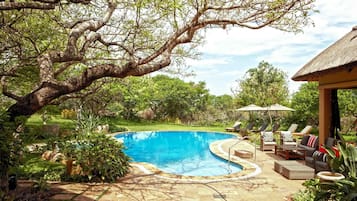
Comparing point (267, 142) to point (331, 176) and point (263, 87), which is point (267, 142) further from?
point (263, 87)

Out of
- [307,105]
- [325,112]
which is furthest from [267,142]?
[307,105]

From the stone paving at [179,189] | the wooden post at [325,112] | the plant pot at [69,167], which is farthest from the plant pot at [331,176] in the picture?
the plant pot at [69,167]

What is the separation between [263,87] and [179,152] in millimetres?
14875

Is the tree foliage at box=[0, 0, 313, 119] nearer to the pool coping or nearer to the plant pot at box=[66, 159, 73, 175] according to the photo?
the plant pot at box=[66, 159, 73, 175]

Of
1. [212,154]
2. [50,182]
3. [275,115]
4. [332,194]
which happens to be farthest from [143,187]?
[275,115]

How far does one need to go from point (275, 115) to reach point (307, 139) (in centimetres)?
1393

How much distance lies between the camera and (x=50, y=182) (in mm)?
7523

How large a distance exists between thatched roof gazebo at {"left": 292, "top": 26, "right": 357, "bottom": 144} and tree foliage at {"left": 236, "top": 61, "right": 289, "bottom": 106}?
533 inches

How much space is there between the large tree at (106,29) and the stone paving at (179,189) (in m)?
2.15

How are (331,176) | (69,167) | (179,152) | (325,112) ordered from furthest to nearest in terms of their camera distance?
(179,152) < (325,112) < (69,167) < (331,176)

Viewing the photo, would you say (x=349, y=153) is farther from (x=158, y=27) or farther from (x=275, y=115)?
(x=275, y=115)

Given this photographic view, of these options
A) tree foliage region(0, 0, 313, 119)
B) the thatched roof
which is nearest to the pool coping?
tree foliage region(0, 0, 313, 119)

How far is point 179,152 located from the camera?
53.3 ft

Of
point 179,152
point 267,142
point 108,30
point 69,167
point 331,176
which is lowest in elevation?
point 179,152
